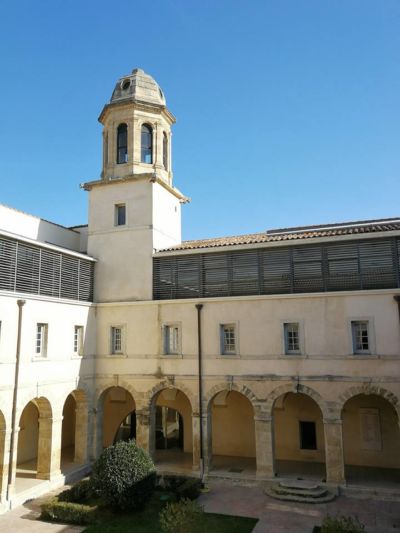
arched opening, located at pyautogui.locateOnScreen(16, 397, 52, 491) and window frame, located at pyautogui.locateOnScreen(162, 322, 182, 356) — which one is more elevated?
window frame, located at pyautogui.locateOnScreen(162, 322, 182, 356)

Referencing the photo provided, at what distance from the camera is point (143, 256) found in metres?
23.1

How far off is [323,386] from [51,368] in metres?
11.8

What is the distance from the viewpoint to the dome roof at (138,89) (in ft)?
82.2

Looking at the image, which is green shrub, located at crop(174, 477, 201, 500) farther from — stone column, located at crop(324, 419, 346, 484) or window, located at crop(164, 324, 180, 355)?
window, located at crop(164, 324, 180, 355)

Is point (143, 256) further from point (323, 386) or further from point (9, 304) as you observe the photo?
point (323, 386)

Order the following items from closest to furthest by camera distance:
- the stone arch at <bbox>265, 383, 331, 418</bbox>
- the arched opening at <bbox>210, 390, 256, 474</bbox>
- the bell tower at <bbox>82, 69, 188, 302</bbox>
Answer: the stone arch at <bbox>265, 383, 331, 418</bbox>, the bell tower at <bbox>82, 69, 188, 302</bbox>, the arched opening at <bbox>210, 390, 256, 474</bbox>

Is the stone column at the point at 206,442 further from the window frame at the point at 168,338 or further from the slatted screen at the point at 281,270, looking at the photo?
the slatted screen at the point at 281,270

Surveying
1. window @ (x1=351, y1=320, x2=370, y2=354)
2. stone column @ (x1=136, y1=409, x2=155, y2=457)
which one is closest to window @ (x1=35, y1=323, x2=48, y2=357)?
stone column @ (x1=136, y1=409, x2=155, y2=457)

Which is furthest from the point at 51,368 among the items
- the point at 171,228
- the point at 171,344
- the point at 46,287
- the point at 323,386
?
the point at 323,386

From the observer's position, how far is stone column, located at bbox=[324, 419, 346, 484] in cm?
1841

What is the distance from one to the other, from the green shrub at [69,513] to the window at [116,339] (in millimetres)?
8053

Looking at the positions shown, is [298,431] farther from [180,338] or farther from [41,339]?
[41,339]

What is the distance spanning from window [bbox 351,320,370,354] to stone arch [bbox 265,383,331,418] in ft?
8.25

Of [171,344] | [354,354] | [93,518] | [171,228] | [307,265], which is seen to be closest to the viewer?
[93,518]
